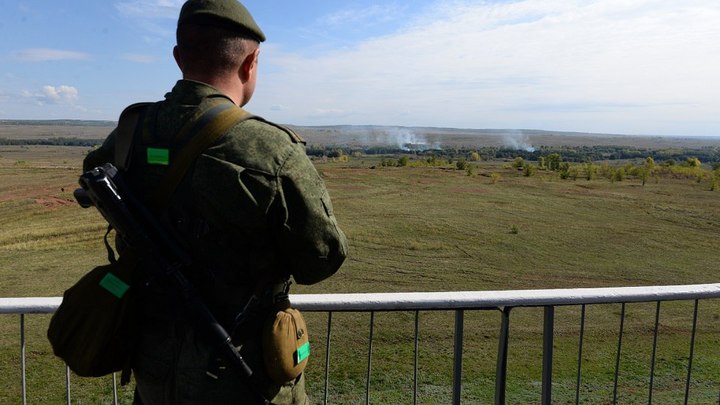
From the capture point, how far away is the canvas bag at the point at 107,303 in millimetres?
1588

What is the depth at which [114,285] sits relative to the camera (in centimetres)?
162

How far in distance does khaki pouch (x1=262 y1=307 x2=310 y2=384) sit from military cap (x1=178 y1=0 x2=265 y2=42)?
0.86m

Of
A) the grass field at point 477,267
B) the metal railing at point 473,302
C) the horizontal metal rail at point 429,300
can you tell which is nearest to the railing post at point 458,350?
the metal railing at point 473,302

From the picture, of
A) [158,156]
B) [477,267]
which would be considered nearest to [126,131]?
[158,156]

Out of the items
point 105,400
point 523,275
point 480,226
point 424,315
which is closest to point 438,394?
point 424,315

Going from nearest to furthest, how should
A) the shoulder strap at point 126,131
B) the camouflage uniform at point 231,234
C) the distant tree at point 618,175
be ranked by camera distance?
the camouflage uniform at point 231,234 < the shoulder strap at point 126,131 < the distant tree at point 618,175

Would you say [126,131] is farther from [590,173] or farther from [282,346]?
[590,173]

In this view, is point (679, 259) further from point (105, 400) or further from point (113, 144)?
point (113, 144)

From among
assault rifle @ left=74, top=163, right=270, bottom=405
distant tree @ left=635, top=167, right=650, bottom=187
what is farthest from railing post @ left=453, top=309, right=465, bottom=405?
distant tree @ left=635, top=167, right=650, bottom=187

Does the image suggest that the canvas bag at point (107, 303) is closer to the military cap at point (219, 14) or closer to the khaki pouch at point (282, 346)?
the military cap at point (219, 14)

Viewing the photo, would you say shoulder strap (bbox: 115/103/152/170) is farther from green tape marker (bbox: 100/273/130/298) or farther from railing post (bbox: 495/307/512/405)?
railing post (bbox: 495/307/512/405)

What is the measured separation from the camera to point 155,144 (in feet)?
5.40

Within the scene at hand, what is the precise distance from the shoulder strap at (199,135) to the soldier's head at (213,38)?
0.49ft

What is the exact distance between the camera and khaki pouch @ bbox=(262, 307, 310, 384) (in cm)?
166
